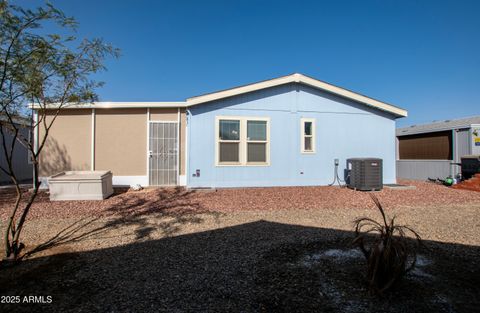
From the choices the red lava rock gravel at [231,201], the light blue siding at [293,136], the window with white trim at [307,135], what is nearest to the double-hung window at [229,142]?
the light blue siding at [293,136]

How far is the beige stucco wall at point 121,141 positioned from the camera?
9305 millimetres

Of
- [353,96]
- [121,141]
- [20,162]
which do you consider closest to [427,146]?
[353,96]

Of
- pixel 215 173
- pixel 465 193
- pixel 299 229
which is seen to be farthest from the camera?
pixel 215 173

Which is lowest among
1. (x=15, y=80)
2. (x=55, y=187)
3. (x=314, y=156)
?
(x=55, y=187)

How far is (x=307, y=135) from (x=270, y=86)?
2.29 metres

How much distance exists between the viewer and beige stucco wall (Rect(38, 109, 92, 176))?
912 centimetres

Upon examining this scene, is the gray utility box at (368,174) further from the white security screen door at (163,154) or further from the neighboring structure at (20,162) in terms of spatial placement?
the neighboring structure at (20,162)

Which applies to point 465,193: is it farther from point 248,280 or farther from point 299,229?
point 248,280

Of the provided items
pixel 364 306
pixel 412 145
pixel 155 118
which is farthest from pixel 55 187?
pixel 412 145

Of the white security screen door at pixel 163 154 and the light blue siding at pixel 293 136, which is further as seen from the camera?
the white security screen door at pixel 163 154

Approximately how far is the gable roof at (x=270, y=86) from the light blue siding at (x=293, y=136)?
0.25 metres

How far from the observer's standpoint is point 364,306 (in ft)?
7.36

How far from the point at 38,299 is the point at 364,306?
3.04 m

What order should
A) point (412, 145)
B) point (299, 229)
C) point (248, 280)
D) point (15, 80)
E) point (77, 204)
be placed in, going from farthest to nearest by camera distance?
1. point (412, 145)
2. point (77, 204)
3. point (299, 229)
4. point (15, 80)
5. point (248, 280)
